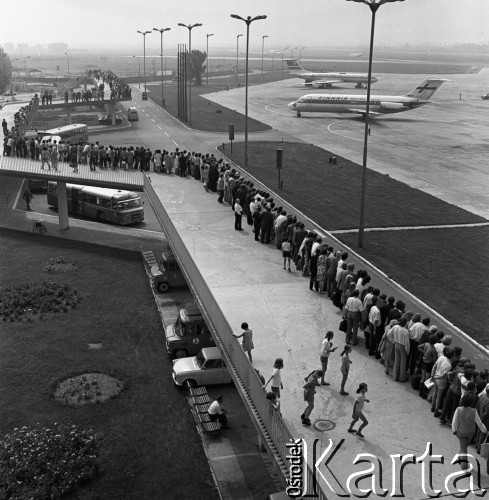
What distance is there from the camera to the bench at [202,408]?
20641 mm

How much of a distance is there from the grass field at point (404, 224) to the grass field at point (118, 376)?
10.3 meters

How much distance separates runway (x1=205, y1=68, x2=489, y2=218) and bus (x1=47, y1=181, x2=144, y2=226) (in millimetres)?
19942

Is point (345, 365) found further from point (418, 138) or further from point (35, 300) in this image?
point (418, 138)

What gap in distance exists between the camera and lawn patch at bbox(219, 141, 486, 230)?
3991 centimetres

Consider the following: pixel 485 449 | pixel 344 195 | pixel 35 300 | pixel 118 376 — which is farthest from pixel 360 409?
pixel 344 195

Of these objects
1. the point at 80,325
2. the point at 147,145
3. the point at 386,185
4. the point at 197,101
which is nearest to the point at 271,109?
the point at 197,101

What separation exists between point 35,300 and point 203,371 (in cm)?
1076

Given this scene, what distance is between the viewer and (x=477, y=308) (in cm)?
2633

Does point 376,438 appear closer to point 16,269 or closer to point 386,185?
point 16,269

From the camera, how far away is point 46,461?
1873 centimetres

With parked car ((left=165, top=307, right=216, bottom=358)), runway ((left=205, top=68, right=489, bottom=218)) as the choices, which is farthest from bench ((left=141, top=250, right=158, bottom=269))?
runway ((left=205, top=68, right=489, bottom=218))

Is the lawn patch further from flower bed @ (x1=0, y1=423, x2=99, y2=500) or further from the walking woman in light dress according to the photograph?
flower bed @ (x1=0, y1=423, x2=99, y2=500)

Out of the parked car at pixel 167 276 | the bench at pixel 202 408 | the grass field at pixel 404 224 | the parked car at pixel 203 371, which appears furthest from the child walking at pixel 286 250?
the parked car at pixel 167 276

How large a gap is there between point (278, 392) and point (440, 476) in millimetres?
3973
